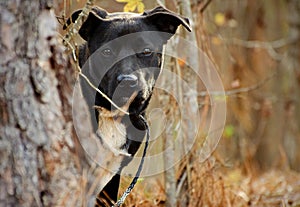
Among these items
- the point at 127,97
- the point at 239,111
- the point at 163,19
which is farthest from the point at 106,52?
the point at 239,111

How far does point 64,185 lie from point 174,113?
186cm

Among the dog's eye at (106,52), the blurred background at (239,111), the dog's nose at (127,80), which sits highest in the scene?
the dog's eye at (106,52)

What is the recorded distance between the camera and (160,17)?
4.24 meters

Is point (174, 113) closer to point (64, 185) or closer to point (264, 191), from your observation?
point (264, 191)

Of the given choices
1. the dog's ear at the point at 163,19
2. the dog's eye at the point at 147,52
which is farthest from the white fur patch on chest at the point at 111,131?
the dog's ear at the point at 163,19

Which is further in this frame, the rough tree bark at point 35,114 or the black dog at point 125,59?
the black dog at point 125,59

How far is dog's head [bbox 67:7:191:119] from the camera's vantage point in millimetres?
3965

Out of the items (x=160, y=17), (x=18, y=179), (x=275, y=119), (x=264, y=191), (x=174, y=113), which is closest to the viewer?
(x=18, y=179)

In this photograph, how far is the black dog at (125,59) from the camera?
397cm

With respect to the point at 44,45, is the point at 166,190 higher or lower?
lower

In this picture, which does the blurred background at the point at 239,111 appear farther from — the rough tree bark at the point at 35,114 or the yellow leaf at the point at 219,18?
the rough tree bark at the point at 35,114

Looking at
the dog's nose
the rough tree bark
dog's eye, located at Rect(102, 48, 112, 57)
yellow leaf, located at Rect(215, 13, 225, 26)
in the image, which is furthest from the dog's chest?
yellow leaf, located at Rect(215, 13, 225, 26)

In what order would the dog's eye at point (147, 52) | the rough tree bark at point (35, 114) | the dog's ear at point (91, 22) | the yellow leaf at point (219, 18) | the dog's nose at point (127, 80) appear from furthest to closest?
the yellow leaf at point (219, 18), the dog's eye at point (147, 52), the dog's ear at point (91, 22), the dog's nose at point (127, 80), the rough tree bark at point (35, 114)

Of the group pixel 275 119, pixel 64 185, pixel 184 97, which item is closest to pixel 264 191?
pixel 184 97
